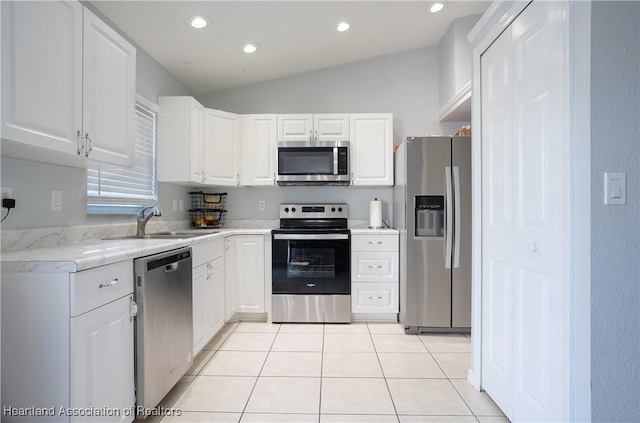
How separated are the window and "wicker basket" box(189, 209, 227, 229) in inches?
24.1

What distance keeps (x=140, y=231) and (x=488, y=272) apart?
8.03 feet

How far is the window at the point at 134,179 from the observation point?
6.71 ft

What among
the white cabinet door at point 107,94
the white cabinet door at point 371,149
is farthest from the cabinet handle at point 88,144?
the white cabinet door at point 371,149

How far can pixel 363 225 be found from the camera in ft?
11.5

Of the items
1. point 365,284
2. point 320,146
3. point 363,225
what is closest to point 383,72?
point 320,146

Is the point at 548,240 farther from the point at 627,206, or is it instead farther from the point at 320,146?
the point at 320,146

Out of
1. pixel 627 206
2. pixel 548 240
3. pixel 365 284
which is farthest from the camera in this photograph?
pixel 365 284

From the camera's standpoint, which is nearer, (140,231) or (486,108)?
(486,108)

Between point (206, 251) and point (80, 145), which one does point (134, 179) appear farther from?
point (80, 145)

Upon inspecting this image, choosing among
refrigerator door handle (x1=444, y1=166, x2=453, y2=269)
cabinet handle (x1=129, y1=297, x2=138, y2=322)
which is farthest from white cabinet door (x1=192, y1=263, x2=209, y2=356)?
refrigerator door handle (x1=444, y1=166, x2=453, y2=269)

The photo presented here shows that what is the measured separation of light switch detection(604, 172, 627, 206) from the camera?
106 cm

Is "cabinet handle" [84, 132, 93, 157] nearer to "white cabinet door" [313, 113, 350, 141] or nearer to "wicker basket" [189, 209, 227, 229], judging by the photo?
"wicker basket" [189, 209, 227, 229]

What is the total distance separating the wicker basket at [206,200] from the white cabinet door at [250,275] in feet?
2.33

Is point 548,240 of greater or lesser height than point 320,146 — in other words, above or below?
below
